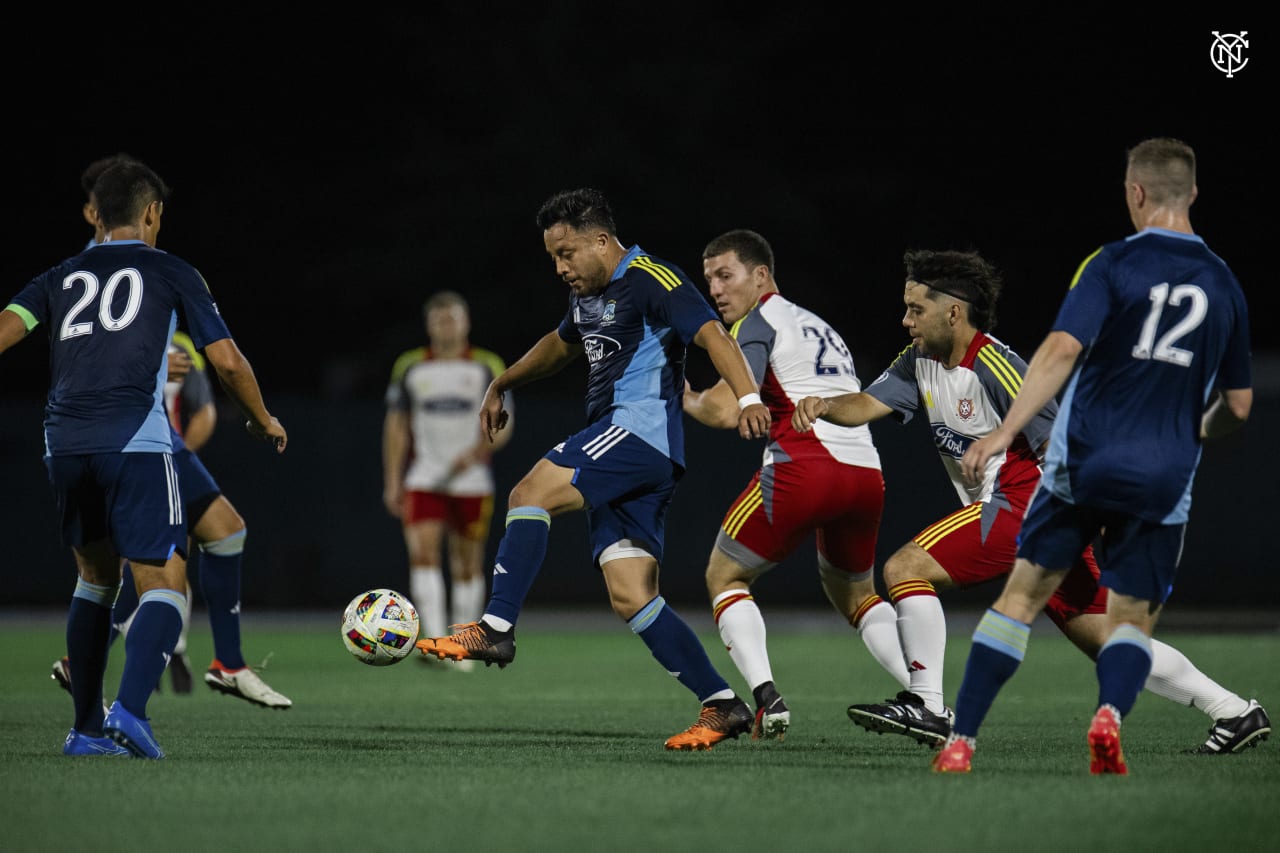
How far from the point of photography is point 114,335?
6.61 m

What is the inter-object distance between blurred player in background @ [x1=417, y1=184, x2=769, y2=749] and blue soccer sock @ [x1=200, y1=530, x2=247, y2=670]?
2.01 m

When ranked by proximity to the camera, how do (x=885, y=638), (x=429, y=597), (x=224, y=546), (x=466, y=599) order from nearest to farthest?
1. (x=885, y=638)
2. (x=224, y=546)
3. (x=429, y=597)
4. (x=466, y=599)

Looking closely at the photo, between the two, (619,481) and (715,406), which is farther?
(715,406)

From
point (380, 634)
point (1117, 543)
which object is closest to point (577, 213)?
point (380, 634)

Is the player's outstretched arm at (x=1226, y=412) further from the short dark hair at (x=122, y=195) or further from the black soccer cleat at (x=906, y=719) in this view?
the short dark hair at (x=122, y=195)

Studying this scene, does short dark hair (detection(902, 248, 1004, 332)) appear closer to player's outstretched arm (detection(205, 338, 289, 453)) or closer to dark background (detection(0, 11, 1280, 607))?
player's outstretched arm (detection(205, 338, 289, 453))

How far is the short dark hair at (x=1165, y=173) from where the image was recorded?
605 centimetres

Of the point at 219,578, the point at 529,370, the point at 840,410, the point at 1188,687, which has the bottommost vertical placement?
the point at 1188,687

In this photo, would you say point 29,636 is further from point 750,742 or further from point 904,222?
point 904,222

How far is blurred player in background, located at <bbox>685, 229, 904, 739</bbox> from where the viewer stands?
7.77 m

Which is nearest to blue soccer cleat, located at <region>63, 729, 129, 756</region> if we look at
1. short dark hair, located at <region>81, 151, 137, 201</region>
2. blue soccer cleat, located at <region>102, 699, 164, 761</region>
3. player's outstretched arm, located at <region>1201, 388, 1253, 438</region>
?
blue soccer cleat, located at <region>102, 699, 164, 761</region>

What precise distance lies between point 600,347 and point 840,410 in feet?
3.53

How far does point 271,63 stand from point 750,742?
25.5 meters

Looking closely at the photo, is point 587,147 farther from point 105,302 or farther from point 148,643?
point 148,643
